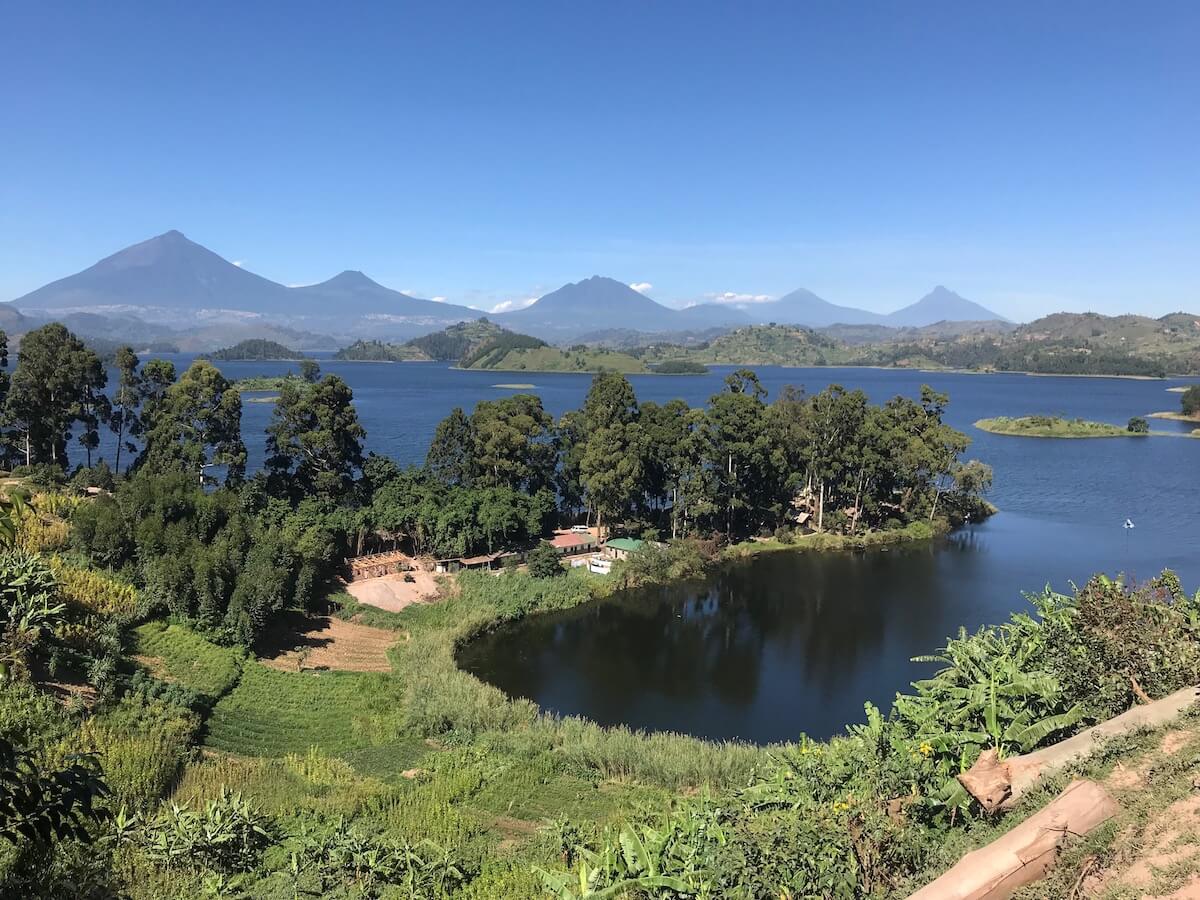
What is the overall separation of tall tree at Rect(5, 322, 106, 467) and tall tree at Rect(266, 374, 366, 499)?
612 cm

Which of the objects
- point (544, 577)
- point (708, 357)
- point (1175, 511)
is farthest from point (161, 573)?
point (708, 357)

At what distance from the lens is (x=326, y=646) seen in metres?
18.3

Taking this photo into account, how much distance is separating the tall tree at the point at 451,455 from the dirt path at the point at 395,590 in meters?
5.08

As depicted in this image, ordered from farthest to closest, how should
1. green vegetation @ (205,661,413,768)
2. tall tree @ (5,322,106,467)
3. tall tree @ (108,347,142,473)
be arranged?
tall tree @ (108,347,142,473) → tall tree @ (5,322,106,467) → green vegetation @ (205,661,413,768)

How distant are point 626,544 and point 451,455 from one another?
24.2ft

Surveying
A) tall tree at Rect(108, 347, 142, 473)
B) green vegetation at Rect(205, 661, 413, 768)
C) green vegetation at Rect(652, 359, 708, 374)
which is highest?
green vegetation at Rect(652, 359, 708, 374)

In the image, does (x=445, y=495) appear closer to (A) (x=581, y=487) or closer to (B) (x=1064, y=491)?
(A) (x=581, y=487)

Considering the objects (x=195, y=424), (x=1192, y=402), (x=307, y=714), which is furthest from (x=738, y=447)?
(x=1192, y=402)

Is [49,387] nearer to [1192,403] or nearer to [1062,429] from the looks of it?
[1062,429]

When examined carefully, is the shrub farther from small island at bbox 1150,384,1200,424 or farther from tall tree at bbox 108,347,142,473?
small island at bbox 1150,384,1200,424

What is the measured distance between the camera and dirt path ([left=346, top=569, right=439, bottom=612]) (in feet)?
69.9

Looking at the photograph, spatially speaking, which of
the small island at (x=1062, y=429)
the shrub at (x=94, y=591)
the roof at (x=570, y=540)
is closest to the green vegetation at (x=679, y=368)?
the small island at (x=1062, y=429)

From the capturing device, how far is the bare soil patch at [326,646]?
17219 mm

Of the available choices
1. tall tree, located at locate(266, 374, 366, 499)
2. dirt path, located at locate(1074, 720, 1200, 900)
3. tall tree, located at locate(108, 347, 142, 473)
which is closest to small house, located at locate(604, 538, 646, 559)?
tall tree, located at locate(266, 374, 366, 499)
